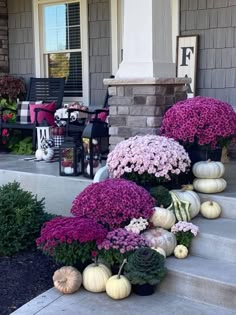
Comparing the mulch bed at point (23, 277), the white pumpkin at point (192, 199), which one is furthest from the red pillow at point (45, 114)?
the white pumpkin at point (192, 199)

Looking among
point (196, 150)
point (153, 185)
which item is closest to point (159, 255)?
point (153, 185)

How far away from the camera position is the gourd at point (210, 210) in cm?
351

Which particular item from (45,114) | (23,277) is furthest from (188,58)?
(23,277)

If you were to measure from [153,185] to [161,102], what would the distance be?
0.80 metres

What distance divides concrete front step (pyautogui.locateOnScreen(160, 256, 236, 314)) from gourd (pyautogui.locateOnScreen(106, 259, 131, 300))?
0.87 ft

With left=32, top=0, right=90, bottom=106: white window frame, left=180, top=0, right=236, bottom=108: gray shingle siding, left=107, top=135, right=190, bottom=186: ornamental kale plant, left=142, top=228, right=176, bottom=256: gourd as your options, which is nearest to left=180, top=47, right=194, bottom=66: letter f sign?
left=180, top=0, right=236, bottom=108: gray shingle siding

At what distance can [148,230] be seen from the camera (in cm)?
327

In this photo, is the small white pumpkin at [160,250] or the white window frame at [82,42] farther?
the white window frame at [82,42]

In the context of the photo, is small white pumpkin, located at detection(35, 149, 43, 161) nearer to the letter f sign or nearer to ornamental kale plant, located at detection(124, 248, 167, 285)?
the letter f sign

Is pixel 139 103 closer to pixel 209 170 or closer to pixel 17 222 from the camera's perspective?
pixel 209 170

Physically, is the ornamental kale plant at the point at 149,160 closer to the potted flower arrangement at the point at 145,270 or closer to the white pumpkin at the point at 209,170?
the white pumpkin at the point at 209,170

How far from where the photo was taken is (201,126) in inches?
147

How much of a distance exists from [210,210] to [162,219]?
43 cm

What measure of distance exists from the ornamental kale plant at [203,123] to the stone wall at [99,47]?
10.4 ft
